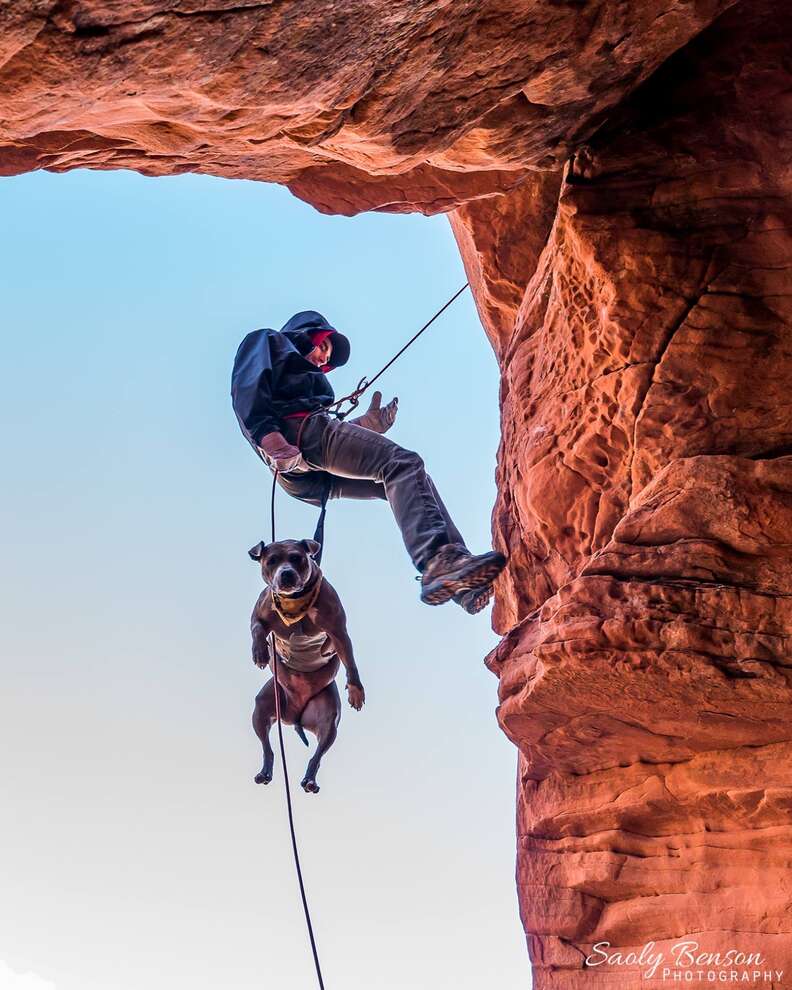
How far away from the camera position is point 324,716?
8742mm

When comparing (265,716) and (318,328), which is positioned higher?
(318,328)

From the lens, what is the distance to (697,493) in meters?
6.00

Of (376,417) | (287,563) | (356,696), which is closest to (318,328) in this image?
(376,417)

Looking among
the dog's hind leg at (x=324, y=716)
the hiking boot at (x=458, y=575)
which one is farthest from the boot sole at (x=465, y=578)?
the dog's hind leg at (x=324, y=716)

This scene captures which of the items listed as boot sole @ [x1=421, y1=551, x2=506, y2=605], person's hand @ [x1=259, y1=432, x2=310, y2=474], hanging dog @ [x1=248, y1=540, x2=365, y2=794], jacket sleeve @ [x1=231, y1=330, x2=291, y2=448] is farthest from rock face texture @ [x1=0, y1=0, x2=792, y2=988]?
person's hand @ [x1=259, y1=432, x2=310, y2=474]

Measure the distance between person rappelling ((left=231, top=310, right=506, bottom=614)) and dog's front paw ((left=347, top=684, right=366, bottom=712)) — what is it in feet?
3.83

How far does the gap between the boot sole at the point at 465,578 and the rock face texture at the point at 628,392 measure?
44 cm

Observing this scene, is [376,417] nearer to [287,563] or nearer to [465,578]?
[287,563]

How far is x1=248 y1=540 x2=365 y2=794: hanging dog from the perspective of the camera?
794 cm

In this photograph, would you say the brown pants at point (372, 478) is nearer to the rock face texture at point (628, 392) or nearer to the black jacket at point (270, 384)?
the black jacket at point (270, 384)

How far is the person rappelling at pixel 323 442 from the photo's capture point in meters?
7.22

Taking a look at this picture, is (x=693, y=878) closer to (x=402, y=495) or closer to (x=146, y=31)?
(x=402, y=495)

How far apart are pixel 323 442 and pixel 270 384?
581mm

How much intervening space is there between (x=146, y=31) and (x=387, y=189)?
4.00m
